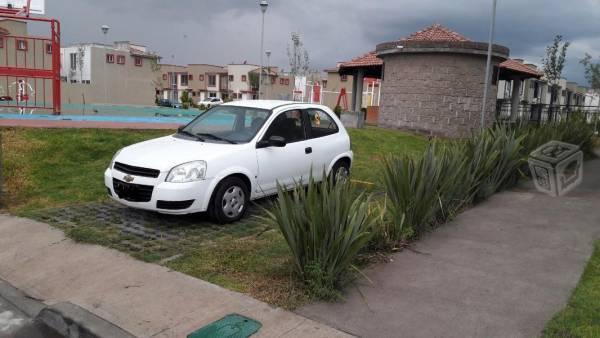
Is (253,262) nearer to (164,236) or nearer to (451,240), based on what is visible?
(164,236)

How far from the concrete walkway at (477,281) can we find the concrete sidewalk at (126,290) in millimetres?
385

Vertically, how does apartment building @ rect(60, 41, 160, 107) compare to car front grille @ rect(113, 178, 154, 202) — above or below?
above

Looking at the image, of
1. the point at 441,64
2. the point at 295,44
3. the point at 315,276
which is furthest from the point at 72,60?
the point at 315,276

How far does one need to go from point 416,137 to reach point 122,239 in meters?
15.4

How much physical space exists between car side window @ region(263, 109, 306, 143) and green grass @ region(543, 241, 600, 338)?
4.29 m

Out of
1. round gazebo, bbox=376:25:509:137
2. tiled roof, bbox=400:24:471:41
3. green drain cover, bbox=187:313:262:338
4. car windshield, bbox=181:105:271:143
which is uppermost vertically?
tiled roof, bbox=400:24:471:41

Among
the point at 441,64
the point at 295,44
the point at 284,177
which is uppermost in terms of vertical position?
the point at 295,44

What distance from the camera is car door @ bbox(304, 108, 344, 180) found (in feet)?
26.5

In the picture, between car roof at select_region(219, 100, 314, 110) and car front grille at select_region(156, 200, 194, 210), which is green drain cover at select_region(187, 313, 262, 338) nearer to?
car front grille at select_region(156, 200, 194, 210)

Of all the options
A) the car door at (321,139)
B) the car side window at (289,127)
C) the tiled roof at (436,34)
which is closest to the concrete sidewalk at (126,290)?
the car side window at (289,127)

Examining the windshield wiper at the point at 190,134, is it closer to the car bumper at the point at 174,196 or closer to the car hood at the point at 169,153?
the car hood at the point at 169,153

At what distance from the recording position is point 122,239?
242 inches

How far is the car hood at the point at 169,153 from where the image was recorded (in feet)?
21.0

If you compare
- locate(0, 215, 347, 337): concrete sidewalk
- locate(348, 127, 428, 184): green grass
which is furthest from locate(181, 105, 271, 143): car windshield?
locate(348, 127, 428, 184): green grass
